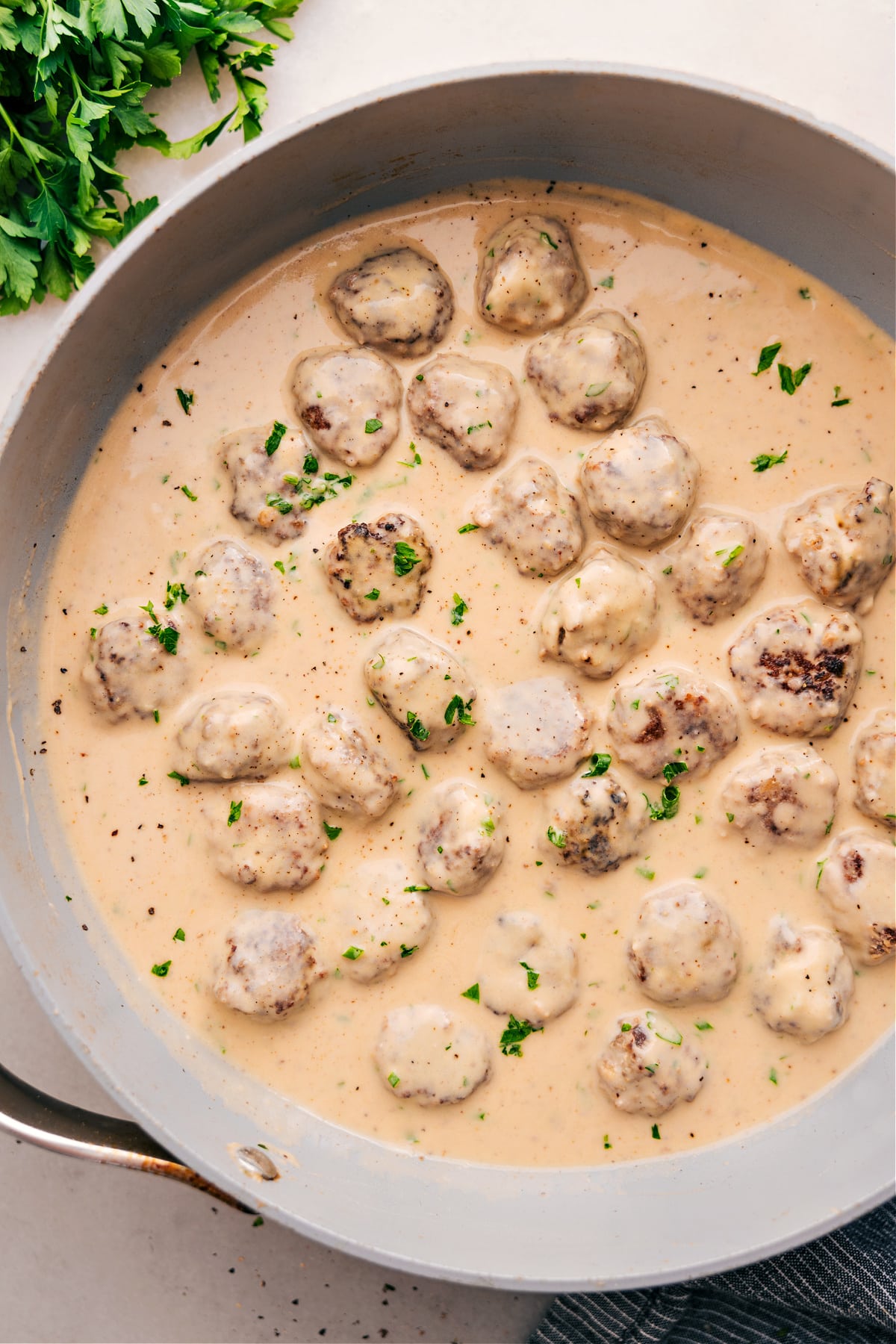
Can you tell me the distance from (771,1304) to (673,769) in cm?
169

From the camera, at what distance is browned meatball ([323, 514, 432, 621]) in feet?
9.50

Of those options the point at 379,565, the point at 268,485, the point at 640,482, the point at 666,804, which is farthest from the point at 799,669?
the point at 268,485

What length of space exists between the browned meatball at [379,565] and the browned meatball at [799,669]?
2.96ft

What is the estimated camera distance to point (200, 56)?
3.00 meters

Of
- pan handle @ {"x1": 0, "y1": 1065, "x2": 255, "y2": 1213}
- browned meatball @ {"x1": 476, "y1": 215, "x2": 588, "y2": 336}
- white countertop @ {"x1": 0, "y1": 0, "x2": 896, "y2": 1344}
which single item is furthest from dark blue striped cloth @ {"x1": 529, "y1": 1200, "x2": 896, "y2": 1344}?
browned meatball @ {"x1": 476, "y1": 215, "x2": 588, "y2": 336}

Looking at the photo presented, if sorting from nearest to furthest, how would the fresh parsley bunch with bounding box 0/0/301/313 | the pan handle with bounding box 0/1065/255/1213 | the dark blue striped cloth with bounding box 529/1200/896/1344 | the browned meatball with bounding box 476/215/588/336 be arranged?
the pan handle with bounding box 0/1065/255/1213, the fresh parsley bunch with bounding box 0/0/301/313, the browned meatball with bounding box 476/215/588/336, the dark blue striped cloth with bounding box 529/1200/896/1344

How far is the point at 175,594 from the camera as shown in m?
3.04

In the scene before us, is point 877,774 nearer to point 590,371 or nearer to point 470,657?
point 470,657

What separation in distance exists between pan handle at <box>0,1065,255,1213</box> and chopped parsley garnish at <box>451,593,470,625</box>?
1.54 m

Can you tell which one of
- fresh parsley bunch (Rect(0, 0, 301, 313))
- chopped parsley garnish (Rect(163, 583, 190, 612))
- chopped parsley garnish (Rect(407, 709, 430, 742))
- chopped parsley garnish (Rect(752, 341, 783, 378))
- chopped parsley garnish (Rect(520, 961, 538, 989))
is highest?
fresh parsley bunch (Rect(0, 0, 301, 313))

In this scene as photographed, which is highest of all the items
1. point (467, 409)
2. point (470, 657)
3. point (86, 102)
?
point (86, 102)

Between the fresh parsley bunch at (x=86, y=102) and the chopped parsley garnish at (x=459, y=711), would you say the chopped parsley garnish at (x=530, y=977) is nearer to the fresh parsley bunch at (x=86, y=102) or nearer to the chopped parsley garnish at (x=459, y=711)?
the chopped parsley garnish at (x=459, y=711)

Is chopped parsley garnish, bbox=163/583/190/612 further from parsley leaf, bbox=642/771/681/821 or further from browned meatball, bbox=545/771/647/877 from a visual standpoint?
parsley leaf, bbox=642/771/681/821

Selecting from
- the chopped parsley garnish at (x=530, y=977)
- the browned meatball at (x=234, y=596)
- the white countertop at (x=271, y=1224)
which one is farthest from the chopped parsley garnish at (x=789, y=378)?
the chopped parsley garnish at (x=530, y=977)
